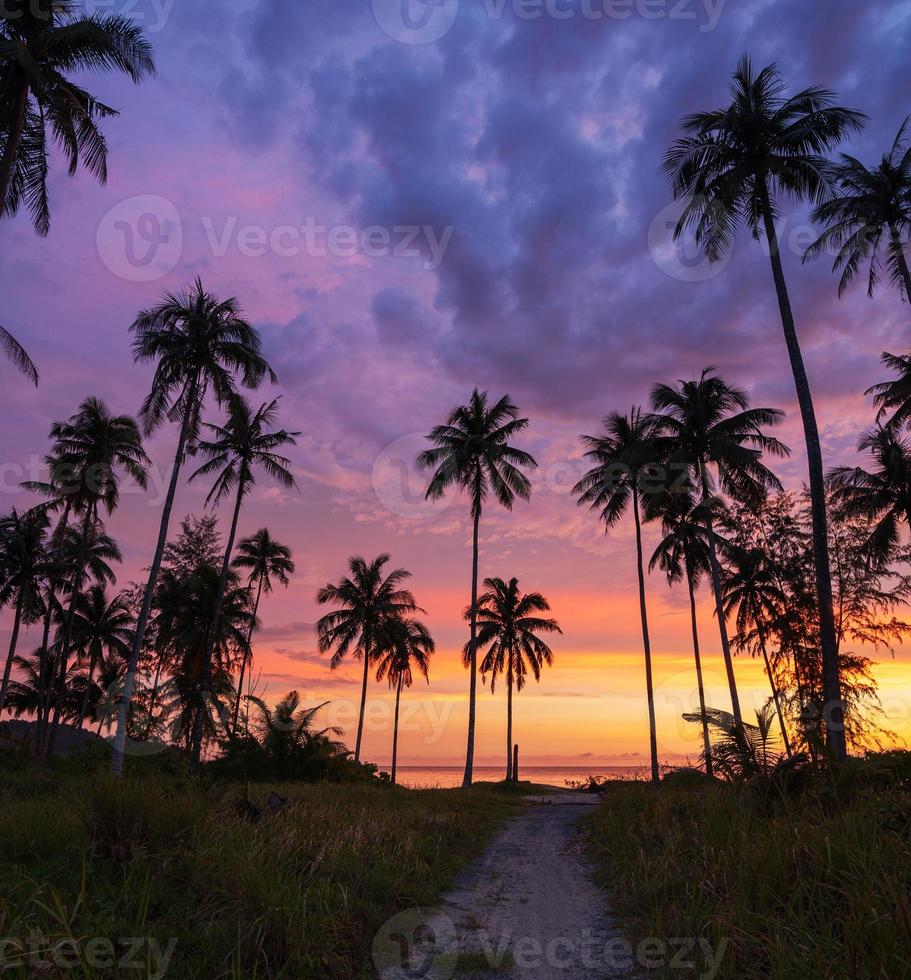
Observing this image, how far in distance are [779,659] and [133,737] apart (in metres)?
31.9

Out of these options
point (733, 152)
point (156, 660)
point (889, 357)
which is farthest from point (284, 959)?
point (156, 660)

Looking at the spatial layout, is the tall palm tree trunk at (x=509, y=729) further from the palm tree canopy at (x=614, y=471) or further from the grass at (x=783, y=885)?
the grass at (x=783, y=885)

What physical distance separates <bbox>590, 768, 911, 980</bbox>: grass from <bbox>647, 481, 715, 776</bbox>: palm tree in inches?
867

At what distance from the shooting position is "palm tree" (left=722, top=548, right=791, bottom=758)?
3269 centimetres

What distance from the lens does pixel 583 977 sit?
18.1ft

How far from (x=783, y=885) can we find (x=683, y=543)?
2712 cm

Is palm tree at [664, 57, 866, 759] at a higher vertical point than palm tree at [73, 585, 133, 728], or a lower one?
higher

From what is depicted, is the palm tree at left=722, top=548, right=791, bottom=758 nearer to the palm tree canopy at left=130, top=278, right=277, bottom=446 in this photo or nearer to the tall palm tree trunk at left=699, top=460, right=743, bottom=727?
the tall palm tree trunk at left=699, top=460, right=743, bottom=727

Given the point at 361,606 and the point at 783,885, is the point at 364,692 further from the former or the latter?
the point at 783,885

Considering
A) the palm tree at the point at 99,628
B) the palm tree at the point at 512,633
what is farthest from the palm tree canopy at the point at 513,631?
the palm tree at the point at 99,628

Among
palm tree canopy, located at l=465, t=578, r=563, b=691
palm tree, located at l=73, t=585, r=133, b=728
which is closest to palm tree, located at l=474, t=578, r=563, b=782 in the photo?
palm tree canopy, located at l=465, t=578, r=563, b=691

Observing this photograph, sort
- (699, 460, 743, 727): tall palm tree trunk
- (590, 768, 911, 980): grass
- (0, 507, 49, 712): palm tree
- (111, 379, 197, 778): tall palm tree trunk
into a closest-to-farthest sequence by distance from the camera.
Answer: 1. (590, 768, 911, 980): grass
2. (111, 379, 197, 778): tall palm tree trunk
3. (699, 460, 743, 727): tall palm tree trunk
4. (0, 507, 49, 712): palm tree

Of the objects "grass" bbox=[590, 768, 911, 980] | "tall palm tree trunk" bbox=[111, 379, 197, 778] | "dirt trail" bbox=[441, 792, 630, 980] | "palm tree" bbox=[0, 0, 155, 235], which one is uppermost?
"palm tree" bbox=[0, 0, 155, 235]

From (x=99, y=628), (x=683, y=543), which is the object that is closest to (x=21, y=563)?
(x=99, y=628)
